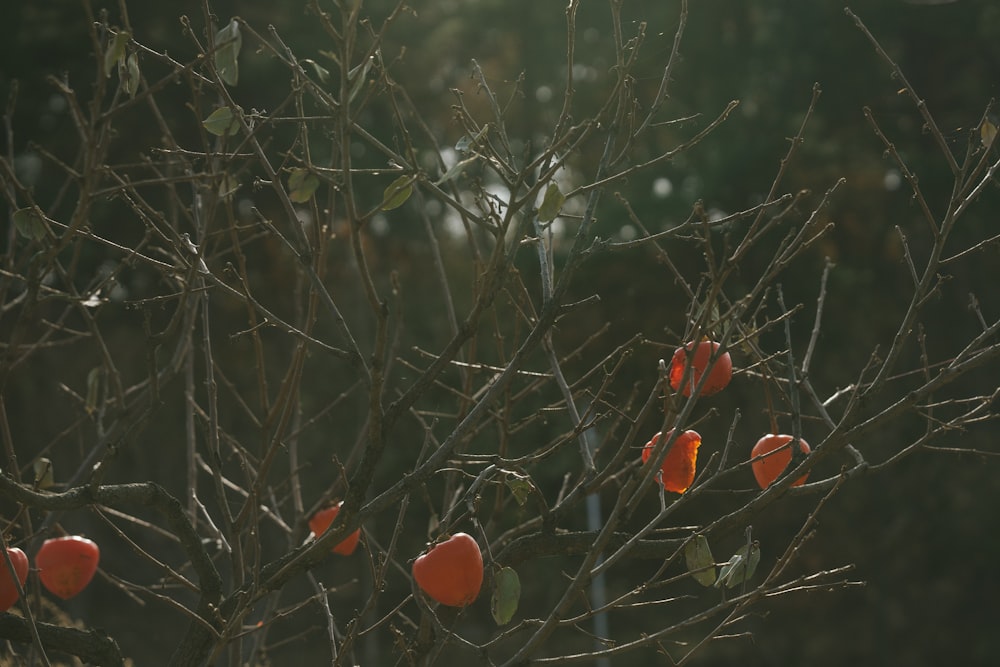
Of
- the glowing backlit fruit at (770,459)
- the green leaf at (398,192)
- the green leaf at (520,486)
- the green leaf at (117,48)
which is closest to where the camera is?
the green leaf at (117,48)

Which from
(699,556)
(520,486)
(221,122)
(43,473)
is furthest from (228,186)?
(699,556)

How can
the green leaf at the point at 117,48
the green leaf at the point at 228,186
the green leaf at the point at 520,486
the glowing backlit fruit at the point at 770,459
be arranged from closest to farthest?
the green leaf at the point at 117,48
the green leaf at the point at 520,486
the green leaf at the point at 228,186
the glowing backlit fruit at the point at 770,459

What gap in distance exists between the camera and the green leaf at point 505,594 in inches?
59.2

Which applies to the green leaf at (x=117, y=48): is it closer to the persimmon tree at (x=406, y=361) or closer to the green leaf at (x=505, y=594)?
the persimmon tree at (x=406, y=361)

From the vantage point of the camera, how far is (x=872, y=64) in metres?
9.27

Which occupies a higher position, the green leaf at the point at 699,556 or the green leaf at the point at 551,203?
the green leaf at the point at 551,203

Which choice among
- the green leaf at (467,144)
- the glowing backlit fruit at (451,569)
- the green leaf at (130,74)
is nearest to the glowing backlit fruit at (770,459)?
the glowing backlit fruit at (451,569)

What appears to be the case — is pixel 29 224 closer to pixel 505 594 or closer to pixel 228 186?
pixel 228 186

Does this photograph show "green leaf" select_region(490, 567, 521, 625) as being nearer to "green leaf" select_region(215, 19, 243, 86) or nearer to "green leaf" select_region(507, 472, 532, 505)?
"green leaf" select_region(507, 472, 532, 505)

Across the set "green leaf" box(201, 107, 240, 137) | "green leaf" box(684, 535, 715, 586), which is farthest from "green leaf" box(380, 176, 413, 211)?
"green leaf" box(684, 535, 715, 586)

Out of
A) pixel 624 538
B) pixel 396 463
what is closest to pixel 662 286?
pixel 396 463

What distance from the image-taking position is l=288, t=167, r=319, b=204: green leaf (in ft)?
5.08

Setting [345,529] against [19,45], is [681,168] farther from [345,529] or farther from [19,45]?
[345,529]

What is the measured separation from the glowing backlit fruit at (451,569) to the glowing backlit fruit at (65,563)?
2.45 feet
